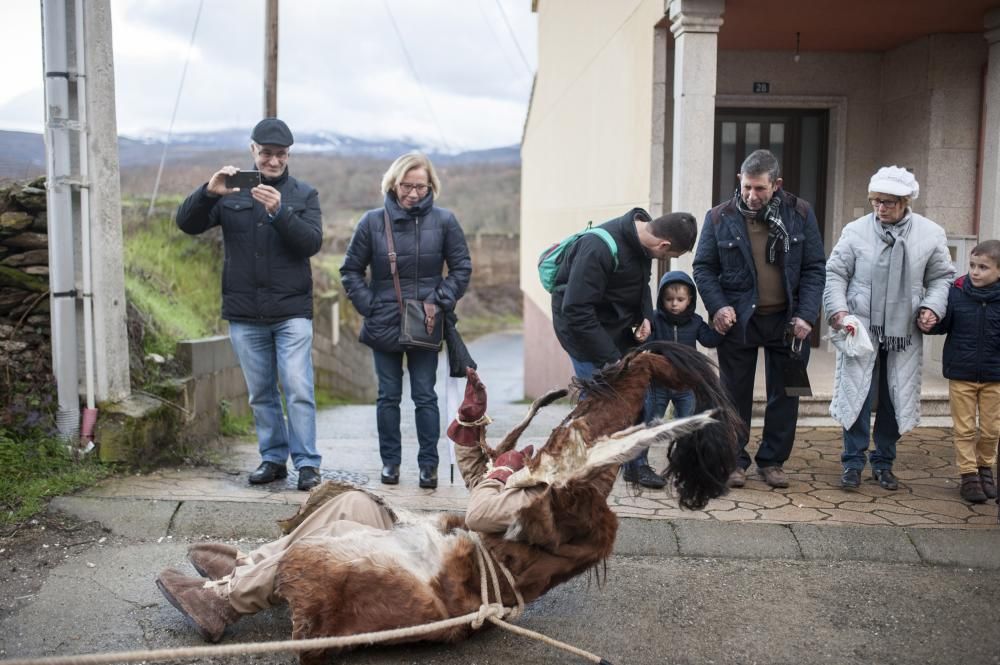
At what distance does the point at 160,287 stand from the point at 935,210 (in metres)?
8.01

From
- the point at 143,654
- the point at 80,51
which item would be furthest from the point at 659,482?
the point at 80,51

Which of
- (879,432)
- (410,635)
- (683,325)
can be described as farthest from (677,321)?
(410,635)

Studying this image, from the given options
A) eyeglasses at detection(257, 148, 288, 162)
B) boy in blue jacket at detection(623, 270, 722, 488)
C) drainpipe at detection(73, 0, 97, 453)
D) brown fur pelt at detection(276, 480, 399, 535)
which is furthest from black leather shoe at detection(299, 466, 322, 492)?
boy in blue jacket at detection(623, 270, 722, 488)

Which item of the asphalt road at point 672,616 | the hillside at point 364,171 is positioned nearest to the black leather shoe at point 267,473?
the asphalt road at point 672,616

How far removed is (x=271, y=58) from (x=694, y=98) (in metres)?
8.37

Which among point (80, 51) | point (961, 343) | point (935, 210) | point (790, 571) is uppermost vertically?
point (80, 51)

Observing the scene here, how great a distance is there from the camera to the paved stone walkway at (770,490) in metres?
5.46

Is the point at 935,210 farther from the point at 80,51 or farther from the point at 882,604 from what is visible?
the point at 80,51

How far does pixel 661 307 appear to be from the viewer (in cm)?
620

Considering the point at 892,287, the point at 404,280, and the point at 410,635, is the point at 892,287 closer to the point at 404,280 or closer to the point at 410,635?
the point at 404,280

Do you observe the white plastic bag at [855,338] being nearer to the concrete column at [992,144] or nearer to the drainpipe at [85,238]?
the concrete column at [992,144]

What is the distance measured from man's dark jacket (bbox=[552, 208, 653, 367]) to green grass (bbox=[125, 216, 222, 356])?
11.7ft

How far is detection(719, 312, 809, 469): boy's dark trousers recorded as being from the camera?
595 cm

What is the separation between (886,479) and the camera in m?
6.02
